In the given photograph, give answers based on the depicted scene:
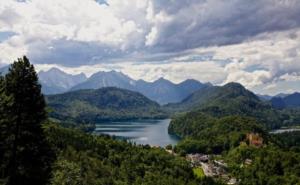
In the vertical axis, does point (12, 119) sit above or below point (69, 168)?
above

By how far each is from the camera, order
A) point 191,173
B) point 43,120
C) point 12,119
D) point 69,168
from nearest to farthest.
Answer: point 12,119 → point 43,120 → point 69,168 → point 191,173

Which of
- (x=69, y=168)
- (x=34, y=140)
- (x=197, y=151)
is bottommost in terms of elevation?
(x=197, y=151)

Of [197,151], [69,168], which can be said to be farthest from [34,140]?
[197,151]

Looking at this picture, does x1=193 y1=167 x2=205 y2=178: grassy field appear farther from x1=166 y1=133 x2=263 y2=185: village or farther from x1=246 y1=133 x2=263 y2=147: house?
x1=246 y1=133 x2=263 y2=147: house

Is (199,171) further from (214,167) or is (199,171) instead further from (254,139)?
(254,139)

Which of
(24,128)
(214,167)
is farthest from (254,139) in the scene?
(24,128)

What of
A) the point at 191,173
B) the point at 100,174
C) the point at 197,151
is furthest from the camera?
the point at 197,151

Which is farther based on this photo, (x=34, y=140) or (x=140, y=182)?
(x=140, y=182)

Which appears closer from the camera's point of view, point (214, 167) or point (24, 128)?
point (24, 128)

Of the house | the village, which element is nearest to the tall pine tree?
the village

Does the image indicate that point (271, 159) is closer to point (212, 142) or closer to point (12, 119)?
point (212, 142)
